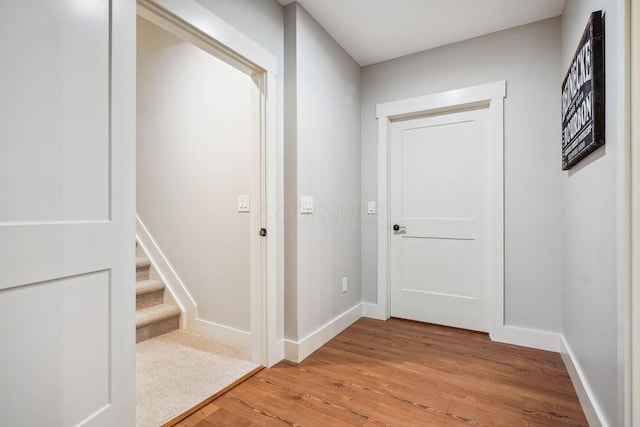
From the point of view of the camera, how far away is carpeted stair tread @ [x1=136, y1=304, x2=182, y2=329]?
2.46m

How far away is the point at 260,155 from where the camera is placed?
6.88 ft

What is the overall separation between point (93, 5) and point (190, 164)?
1701 millimetres

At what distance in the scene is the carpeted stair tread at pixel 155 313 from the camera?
2.46 m

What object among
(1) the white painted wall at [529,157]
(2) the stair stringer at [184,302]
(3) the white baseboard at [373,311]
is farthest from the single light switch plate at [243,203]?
(1) the white painted wall at [529,157]

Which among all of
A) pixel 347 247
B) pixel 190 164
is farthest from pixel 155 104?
pixel 347 247

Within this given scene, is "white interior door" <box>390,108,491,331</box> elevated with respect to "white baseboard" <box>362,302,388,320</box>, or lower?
elevated

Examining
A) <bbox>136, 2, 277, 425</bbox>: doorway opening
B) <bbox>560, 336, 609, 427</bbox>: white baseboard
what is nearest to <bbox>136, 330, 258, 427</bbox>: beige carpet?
<bbox>136, 2, 277, 425</bbox>: doorway opening

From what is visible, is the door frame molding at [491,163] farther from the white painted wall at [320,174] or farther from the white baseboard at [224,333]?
the white baseboard at [224,333]

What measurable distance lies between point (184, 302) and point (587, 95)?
306cm

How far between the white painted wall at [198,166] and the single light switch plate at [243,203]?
4 centimetres

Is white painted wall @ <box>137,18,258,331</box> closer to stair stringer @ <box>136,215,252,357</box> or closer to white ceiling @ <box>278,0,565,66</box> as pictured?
stair stringer @ <box>136,215,252,357</box>

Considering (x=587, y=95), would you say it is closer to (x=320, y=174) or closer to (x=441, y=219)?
(x=441, y=219)

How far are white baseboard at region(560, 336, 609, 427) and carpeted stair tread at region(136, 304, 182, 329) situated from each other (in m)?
2.78

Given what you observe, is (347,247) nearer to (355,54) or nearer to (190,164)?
(190,164)
